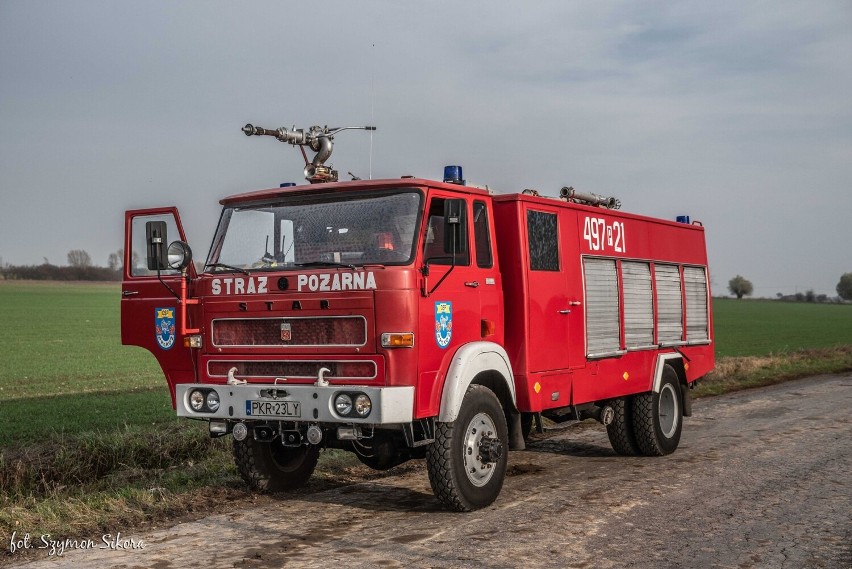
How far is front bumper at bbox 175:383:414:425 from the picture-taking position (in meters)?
6.77

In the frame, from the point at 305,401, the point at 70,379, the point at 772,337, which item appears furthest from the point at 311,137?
the point at 772,337

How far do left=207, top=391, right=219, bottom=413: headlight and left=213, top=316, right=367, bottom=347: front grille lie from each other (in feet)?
1.40

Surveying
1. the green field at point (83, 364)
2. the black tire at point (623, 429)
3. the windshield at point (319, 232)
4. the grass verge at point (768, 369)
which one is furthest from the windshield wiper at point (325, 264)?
the grass verge at point (768, 369)

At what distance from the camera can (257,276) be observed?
7473mm

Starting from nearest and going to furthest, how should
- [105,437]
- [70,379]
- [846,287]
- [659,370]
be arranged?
[659,370] → [105,437] → [70,379] → [846,287]

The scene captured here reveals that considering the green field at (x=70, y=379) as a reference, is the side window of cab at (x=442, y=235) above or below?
above

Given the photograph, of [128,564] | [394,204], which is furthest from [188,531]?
[394,204]

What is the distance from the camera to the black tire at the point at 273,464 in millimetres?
8297

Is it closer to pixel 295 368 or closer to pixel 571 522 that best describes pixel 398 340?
pixel 295 368

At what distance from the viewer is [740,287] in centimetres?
12150

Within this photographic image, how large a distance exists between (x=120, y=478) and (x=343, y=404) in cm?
410

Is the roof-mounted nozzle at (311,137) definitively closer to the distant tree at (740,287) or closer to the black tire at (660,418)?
the black tire at (660,418)

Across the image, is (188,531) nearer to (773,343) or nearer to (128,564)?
(128,564)

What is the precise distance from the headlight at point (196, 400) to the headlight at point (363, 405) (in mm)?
1521
